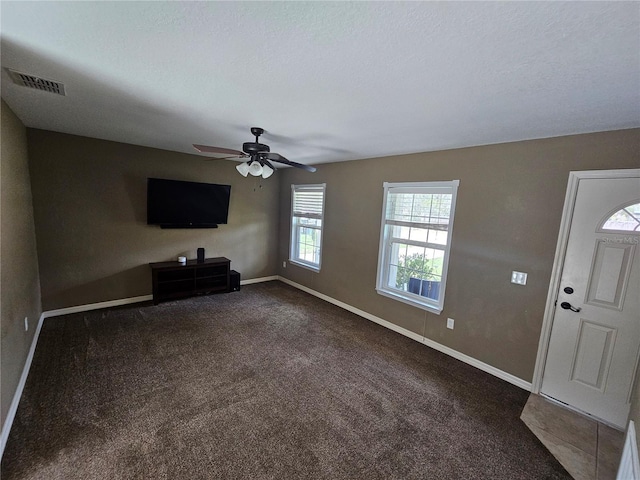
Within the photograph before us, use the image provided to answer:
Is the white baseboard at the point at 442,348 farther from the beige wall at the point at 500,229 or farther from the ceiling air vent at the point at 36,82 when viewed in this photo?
the ceiling air vent at the point at 36,82

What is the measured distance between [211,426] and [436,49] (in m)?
2.83

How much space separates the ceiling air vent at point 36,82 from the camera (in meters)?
1.83

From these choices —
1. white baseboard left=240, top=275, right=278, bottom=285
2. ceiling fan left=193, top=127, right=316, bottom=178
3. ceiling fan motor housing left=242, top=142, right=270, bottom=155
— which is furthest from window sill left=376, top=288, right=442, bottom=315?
white baseboard left=240, top=275, right=278, bottom=285

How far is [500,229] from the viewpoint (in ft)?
9.45

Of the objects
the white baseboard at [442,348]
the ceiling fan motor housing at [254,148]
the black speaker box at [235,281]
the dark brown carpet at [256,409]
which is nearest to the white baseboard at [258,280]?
the black speaker box at [235,281]

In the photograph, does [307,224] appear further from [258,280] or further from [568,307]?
[568,307]

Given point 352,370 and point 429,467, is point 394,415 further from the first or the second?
point 352,370

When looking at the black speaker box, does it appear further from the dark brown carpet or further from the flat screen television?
the dark brown carpet

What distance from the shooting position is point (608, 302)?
2.32 m

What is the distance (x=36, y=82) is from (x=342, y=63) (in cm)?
220

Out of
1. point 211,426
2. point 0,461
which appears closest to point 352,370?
point 211,426

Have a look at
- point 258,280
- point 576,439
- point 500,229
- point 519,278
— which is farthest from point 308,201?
point 576,439

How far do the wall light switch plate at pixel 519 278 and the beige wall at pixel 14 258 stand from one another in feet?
14.2

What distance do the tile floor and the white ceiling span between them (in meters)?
2.45
